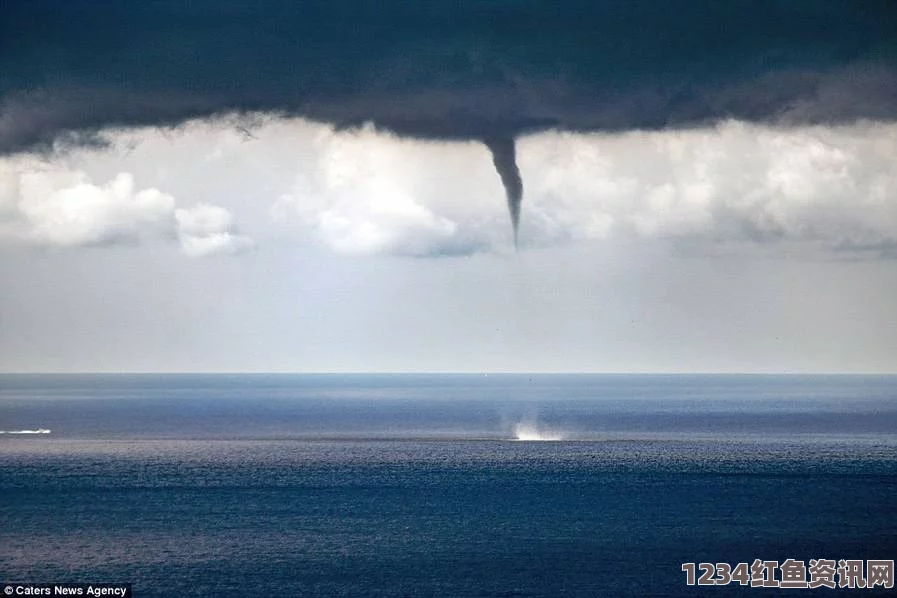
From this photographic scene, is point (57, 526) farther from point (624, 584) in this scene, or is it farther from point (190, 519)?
point (624, 584)

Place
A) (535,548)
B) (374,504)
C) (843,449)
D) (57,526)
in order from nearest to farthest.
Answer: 1. (535,548)
2. (57,526)
3. (374,504)
4. (843,449)

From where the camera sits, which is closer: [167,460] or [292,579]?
[292,579]

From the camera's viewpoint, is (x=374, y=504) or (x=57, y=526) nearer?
(x=57, y=526)

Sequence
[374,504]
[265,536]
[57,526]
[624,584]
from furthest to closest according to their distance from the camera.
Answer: [374,504]
[57,526]
[265,536]
[624,584]

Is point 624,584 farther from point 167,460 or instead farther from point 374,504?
point 167,460

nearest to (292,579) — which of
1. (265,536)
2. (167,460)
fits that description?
(265,536)

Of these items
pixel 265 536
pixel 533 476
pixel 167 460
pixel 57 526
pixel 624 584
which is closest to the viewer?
pixel 624 584

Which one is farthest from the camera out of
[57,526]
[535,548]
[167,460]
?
[167,460]

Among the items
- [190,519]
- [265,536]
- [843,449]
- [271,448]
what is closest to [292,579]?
[265,536]
